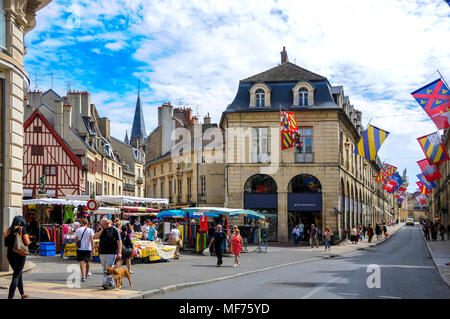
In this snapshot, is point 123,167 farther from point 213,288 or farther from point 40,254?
point 213,288

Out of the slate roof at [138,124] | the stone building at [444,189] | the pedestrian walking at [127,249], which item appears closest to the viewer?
the pedestrian walking at [127,249]

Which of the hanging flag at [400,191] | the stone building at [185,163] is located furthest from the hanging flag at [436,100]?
the hanging flag at [400,191]

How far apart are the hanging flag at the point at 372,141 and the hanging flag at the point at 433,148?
12.2 feet

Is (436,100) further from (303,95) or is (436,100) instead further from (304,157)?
(303,95)

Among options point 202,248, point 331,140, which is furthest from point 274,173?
point 202,248

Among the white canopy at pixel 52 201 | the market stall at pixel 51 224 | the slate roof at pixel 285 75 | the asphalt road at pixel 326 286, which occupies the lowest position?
the asphalt road at pixel 326 286

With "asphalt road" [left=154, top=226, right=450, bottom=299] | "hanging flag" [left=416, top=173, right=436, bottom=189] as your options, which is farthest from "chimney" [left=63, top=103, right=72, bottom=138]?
"hanging flag" [left=416, top=173, right=436, bottom=189]

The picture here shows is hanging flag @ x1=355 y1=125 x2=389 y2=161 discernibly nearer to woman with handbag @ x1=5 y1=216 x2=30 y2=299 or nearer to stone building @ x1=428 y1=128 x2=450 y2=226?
stone building @ x1=428 y1=128 x2=450 y2=226

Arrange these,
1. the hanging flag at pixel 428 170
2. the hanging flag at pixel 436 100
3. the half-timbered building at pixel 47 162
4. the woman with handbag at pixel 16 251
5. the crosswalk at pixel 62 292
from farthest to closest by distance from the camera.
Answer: the hanging flag at pixel 428 170, the half-timbered building at pixel 47 162, the hanging flag at pixel 436 100, the crosswalk at pixel 62 292, the woman with handbag at pixel 16 251

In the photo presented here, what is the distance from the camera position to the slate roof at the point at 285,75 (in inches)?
1487

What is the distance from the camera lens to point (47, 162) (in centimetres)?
3956

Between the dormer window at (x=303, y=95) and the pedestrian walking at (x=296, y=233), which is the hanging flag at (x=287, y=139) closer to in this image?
the pedestrian walking at (x=296, y=233)

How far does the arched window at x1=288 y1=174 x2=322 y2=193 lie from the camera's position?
3675cm

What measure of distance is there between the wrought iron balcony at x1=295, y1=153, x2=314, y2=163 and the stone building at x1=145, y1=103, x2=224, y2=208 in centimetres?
855
